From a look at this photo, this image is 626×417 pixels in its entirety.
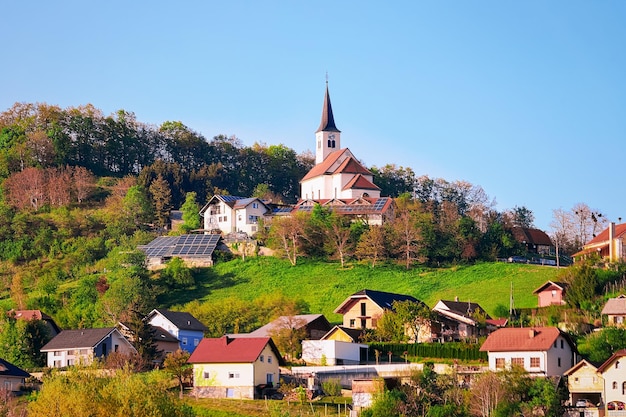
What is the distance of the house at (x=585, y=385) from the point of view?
53.2 metres

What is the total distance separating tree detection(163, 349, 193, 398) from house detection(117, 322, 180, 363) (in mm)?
5681

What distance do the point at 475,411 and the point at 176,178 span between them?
6101 cm

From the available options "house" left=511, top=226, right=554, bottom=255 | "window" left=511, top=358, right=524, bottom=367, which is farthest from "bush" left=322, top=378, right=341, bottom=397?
"house" left=511, top=226, right=554, bottom=255

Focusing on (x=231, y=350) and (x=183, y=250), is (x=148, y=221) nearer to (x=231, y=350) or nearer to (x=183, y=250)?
(x=183, y=250)

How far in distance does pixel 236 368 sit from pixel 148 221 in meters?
45.4

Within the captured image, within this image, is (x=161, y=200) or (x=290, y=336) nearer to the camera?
(x=290, y=336)

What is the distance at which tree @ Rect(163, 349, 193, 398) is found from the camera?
58000 millimetres

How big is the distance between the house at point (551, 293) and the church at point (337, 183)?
77.2ft

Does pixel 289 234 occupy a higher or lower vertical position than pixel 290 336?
higher

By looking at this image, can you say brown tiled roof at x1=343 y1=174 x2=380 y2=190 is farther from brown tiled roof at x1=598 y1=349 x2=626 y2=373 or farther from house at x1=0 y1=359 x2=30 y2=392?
brown tiled roof at x1=598 y1=349 x2=626 y2=373

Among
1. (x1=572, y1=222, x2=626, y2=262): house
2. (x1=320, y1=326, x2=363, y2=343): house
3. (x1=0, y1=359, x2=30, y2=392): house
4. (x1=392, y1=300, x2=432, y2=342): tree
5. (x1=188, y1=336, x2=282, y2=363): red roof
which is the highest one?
(x1=572, y1=222, x2=626, y2=262): house

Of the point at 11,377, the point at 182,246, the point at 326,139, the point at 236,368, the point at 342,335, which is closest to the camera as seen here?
the point at 236,368

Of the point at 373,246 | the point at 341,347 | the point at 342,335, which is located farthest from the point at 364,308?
the point at 373,246

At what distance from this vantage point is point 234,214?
319ft
